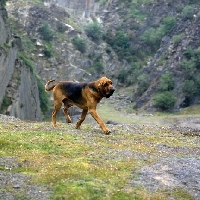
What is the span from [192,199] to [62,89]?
10727 mm

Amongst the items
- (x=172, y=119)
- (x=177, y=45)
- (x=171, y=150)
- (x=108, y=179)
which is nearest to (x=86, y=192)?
(x=108, y=179)

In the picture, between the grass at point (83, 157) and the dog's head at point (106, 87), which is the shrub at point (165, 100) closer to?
the grass at point (83, 157)

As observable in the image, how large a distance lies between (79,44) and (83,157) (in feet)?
321

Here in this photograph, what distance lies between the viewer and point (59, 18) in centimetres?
11606

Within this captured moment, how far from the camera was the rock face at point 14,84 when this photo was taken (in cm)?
5031

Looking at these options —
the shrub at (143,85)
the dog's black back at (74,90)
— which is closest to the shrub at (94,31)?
the shrub at (143,85)

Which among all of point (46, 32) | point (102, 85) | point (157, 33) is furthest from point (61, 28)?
point (102, 85)

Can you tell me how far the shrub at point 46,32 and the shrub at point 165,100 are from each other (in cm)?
3657

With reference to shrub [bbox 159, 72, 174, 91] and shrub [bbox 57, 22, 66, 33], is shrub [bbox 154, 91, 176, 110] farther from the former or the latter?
shrub [bbox 57, 22, 66, 33]

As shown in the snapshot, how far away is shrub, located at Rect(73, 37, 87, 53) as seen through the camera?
4377 inches

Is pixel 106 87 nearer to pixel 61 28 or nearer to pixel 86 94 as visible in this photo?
pixel 86 94

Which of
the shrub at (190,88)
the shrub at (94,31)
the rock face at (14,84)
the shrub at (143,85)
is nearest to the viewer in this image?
the rock face at (14,84)

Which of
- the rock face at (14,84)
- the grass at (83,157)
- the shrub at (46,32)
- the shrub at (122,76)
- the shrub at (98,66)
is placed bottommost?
the shrub at (122,76)

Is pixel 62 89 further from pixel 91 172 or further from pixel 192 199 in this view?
pixel 192 199
